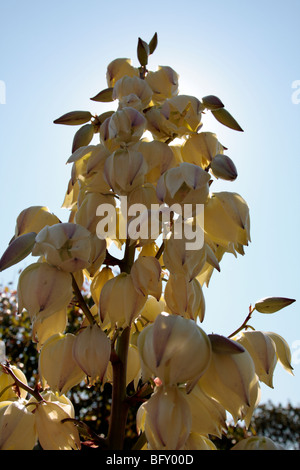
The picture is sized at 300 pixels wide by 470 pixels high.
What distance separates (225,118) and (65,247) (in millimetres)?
465

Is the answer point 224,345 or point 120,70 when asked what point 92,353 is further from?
point 120,70

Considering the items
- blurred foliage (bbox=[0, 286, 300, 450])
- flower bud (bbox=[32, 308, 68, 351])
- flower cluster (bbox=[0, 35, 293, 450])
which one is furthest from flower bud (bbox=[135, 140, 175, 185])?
blurred foliage (bbox=[0, 286, 300, 450])

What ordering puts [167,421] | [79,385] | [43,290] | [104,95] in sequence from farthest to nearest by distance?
[79,385], [104,95], [43,290], [167,421]

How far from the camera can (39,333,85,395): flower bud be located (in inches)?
28.3

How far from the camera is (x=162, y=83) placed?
40.1 inches

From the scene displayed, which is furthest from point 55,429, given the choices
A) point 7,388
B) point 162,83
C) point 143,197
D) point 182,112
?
point 162,83

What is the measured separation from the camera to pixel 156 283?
0.72 m

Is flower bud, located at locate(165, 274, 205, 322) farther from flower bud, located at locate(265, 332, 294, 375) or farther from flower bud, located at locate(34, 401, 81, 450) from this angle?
flower bud, located at locate(34, 401, 81, 450)

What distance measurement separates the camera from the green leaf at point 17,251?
705 millimetres

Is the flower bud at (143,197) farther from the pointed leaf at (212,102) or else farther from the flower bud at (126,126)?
the pointed leaf at (212,102)

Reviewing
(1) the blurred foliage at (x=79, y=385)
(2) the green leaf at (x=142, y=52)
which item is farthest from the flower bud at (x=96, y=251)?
(1) the blurred foliage at (x=79, y=385)

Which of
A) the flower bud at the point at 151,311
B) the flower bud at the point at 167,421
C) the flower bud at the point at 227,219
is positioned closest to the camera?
the flower bud at the point at 167,421

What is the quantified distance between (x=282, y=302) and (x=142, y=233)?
12.3 inches
